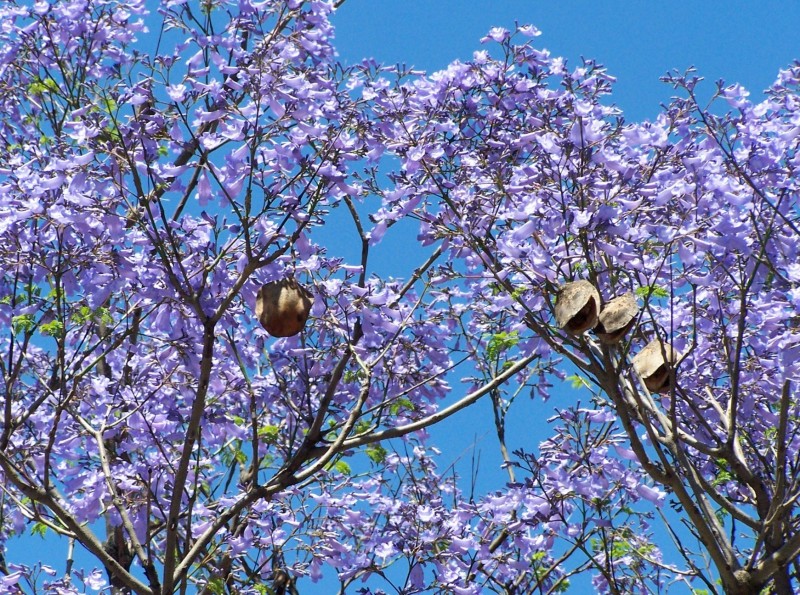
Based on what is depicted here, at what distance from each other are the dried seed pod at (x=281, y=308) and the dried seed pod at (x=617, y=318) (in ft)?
5.85

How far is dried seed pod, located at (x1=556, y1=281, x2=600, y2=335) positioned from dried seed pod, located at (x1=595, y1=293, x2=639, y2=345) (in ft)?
0.17

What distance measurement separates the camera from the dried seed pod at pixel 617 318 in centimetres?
548

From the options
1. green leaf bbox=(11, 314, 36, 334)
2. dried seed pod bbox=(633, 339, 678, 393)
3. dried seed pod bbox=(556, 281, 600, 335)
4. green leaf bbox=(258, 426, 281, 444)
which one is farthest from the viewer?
green leaf bbox=(258, 426, 281, 444)

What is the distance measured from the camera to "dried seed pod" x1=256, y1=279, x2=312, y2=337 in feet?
20.7

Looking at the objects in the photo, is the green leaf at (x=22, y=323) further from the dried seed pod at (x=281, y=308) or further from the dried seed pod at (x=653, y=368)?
the dried seed pod at (x=653, y=368)

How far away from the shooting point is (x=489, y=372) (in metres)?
8.78

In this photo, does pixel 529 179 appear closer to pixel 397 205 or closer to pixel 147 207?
pixel 397 205

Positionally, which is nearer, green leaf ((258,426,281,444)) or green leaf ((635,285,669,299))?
green leaf ((635,285,669,299))

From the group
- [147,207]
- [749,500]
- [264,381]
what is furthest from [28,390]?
[749,500]

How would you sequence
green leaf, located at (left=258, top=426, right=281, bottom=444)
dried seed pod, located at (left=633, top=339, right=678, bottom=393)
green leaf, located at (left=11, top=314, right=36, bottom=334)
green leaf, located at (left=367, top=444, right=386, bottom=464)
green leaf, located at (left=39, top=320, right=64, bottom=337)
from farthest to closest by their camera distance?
1. green leaf, located at (left=367, top=444, right=386, bottom=464)
2. green leaf, located at (left=258, top=426, right=281, bottom=444)
3. green leaf, located at (left=11, top=314, right=36, bottom=334)
4. green leaf, located at (left=39, top=320, right=64, bottom=337)
5. dried seed pod, located at (left=633, top=339, right=678, bottom=393)

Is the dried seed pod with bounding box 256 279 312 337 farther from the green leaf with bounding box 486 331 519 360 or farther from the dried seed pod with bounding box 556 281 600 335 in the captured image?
the dried seed pod with bounding box 556 281 600 335

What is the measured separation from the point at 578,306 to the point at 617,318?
22cm

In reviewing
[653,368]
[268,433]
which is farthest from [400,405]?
[653,368]

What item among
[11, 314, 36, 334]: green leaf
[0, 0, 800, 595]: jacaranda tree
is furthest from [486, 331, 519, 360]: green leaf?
[11, 314, 36, 334]: green leaf
